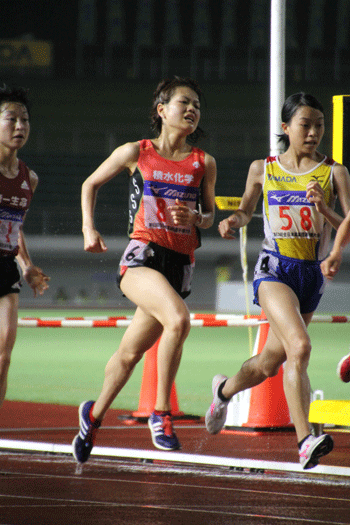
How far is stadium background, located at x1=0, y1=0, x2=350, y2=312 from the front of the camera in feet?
116

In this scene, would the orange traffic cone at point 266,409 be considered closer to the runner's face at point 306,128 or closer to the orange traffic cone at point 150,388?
the orange traffic cone at point 150,388

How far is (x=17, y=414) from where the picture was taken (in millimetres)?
6797

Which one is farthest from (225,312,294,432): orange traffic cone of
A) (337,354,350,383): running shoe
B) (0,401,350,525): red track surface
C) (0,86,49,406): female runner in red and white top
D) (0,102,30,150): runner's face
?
(0,102,30,150): runner's face

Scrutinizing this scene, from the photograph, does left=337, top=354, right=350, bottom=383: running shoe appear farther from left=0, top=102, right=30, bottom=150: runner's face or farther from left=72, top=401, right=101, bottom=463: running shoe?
left=0, top=102, right=30, bottom=150: runner's face

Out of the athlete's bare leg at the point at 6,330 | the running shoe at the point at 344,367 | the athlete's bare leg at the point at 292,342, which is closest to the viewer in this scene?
the athlete's bare leg at the point at 292,342

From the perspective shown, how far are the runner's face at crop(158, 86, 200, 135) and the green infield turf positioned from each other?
3.43m

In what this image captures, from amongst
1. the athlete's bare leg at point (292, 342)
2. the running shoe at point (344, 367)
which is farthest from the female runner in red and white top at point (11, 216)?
the running shoe at point (344, 367)

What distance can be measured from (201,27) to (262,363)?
1416 inches

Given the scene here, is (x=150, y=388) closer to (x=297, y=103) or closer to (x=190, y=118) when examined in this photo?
(x=190, y=118)

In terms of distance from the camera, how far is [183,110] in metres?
4.48

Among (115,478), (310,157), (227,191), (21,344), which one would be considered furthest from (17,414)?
(227,191)

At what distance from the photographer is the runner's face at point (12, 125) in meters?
4.78

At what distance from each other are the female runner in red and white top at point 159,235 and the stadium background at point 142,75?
29.6 m

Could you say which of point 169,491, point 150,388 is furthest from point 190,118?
point 150,388
